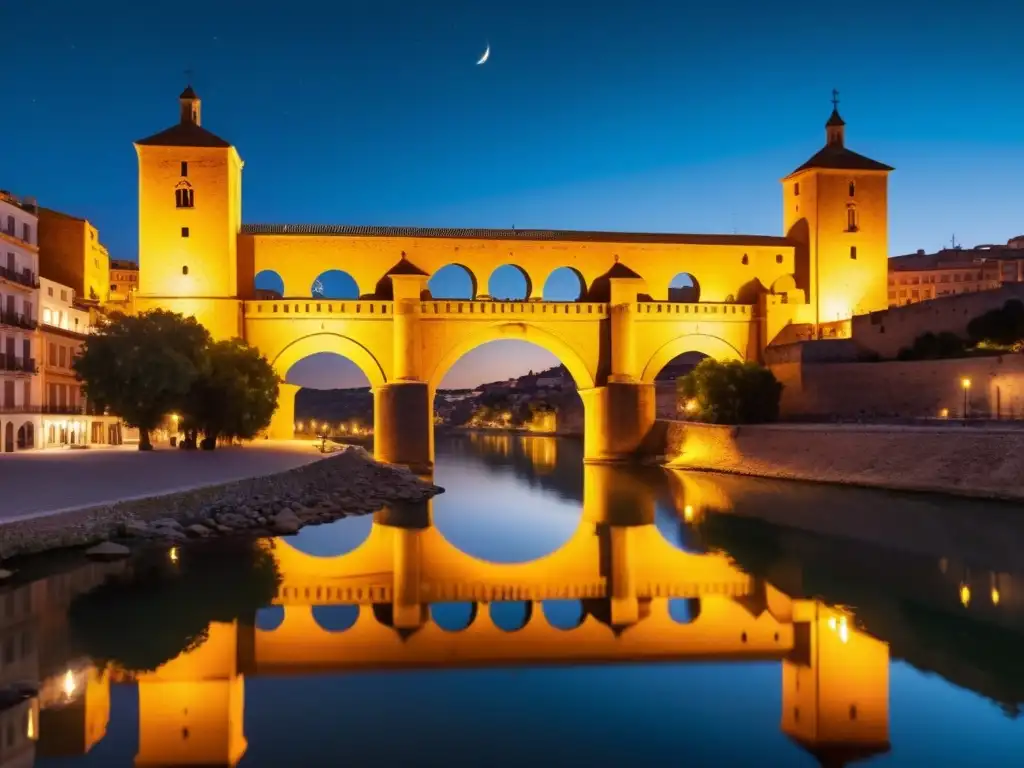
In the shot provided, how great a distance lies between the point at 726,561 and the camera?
14.8 metres

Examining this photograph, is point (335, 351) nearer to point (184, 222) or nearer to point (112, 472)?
point (184, 222)

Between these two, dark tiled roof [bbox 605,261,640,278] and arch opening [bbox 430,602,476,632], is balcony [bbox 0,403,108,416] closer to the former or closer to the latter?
arch opening [bbox 430,602,476,632]

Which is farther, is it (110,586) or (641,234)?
(641,234)

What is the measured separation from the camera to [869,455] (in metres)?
23.7

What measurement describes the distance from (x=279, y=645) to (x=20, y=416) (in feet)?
60.6

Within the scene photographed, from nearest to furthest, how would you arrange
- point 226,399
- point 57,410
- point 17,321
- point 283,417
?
point 226,399 < point 17,321 < point 57,410 < point 283,417

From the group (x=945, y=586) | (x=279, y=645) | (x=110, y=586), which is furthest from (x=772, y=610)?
(x=110, y=586)

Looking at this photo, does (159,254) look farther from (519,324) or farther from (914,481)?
(914,481)

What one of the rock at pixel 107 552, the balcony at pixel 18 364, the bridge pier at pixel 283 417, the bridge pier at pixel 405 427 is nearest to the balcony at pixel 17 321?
the balcony at pixel 18 364

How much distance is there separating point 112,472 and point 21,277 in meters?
10.2

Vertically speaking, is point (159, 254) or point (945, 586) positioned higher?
point (159, 254)

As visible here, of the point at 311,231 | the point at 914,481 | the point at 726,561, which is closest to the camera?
the point at 726,561

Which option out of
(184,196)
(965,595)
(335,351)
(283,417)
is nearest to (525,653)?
(965,595)

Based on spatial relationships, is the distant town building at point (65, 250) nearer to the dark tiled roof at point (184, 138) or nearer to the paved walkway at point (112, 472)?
the dark tiled roof at point (184, 138)
